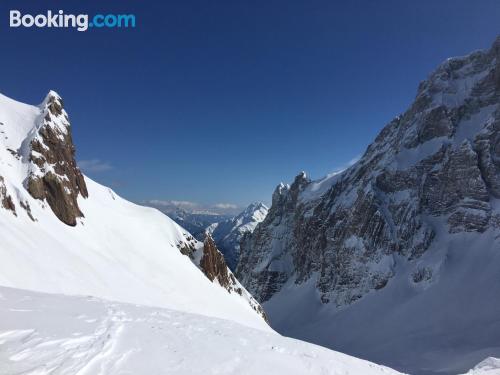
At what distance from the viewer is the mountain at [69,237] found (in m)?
27.5

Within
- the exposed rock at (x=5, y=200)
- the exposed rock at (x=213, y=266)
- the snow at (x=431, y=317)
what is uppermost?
the exposed rock at (x=5, y=200)

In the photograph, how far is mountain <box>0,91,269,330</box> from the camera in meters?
27.5

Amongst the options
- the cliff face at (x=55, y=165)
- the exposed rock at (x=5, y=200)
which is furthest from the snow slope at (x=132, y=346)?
the cliff face at (x=55, y=165)

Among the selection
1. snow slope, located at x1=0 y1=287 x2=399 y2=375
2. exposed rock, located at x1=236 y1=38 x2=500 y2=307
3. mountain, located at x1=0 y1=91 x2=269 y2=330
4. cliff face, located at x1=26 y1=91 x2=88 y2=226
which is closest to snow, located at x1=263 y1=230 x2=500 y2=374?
exposed rock, located at x1=236 y1=38 x2=500 y2=307

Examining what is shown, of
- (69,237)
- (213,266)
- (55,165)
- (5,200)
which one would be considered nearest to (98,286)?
(69,237)

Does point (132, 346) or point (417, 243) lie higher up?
point (417, 243)

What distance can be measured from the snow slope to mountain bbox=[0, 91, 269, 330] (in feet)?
36.5

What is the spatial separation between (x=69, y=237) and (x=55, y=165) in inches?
545

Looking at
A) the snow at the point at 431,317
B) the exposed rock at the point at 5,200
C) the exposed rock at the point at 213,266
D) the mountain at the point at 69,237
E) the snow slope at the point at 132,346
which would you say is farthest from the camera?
the snow at the point at 431,317

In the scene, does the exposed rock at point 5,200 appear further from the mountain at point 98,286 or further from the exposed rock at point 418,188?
the exposed rock at point 418,188

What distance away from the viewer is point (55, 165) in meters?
47.5

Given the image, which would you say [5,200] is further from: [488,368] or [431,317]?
[431,317]

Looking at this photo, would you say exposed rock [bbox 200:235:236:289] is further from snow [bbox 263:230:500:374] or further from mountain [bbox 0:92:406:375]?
snow [bbox 263:230:500:374]

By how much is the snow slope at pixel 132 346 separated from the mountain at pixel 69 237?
11.1m
